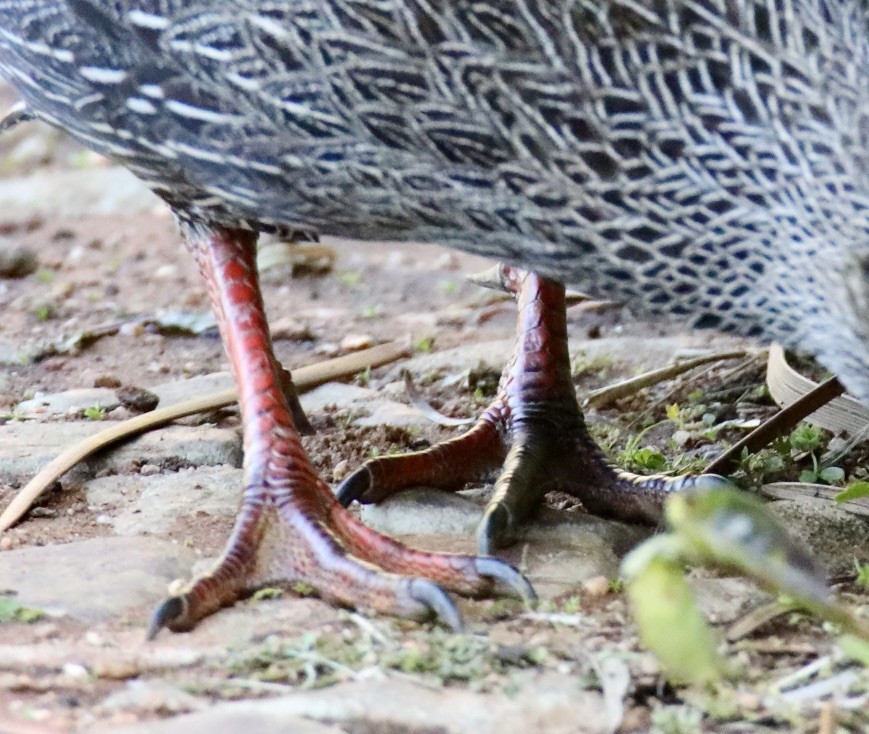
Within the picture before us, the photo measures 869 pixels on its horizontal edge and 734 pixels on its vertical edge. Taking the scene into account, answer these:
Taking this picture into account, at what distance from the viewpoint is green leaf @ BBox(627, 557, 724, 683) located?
2039 mm

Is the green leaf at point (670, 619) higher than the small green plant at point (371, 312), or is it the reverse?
the green leaf at point (670, 619)

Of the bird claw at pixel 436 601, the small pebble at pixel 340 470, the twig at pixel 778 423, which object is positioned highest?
the bird claw at pixel 436 601

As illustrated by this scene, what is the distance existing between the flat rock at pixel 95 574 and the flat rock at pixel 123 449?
0.63 m

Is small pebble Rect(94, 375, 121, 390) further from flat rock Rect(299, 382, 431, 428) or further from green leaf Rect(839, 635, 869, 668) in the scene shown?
green leaf Rect(839, 635, 869, 668)

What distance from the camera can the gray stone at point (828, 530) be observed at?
Result: 10.2 feet

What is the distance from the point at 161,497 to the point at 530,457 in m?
0.94

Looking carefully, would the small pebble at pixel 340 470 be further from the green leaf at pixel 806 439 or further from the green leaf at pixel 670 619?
the green leaf at pixel 670 619

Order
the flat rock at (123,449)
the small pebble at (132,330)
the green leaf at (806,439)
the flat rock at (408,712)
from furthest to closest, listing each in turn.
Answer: the small pebble at (132,330) → the green leaf at (806,439) → the flat rock at (123,449) → the flat rock at (408,712)

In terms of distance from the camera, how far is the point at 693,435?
13.4ft

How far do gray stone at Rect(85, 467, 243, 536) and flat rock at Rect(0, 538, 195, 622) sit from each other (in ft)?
0.55

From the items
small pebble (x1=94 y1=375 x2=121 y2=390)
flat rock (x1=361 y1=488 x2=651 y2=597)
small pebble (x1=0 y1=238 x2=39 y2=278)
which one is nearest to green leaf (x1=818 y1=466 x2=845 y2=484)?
flat rock (x1=361 y1=488 x2=651 y2=597)

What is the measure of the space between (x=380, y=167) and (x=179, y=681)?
116 cm

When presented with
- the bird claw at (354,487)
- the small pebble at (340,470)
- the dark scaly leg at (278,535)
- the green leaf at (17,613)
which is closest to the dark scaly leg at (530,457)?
the bird claw at (354,487)

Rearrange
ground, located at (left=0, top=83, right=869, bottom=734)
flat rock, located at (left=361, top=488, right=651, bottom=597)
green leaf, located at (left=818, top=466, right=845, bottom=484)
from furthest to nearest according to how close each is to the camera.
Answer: green leaf, located at (left=818, top=466, right=845, bottom=484)
flat rock, located at (left=361, top=488, right=651, bottom=597)
ground, located at (left=0, top=83, right=869, bottom=734)
